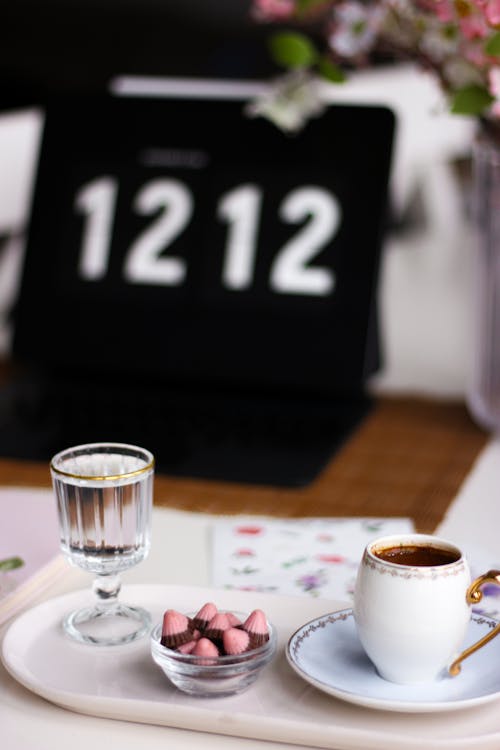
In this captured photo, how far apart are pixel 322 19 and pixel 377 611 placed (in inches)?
64.5

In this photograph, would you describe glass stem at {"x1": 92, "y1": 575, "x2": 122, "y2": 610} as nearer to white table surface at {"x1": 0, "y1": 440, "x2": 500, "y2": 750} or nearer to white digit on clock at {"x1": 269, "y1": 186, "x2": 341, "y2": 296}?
white table surface at {"x1": 0, "y1": 440, "x2": 500, "y2": 750}

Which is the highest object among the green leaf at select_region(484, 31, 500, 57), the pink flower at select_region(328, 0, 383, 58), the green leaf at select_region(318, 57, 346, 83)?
Answer: the pink flower at select_region(328, 0, 383, 58)

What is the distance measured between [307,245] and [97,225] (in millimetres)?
278

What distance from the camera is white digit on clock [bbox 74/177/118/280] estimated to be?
4.74 ft

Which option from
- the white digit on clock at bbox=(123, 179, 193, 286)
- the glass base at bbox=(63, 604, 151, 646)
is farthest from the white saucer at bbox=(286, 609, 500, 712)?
the white digit on clock at bbox=(123, 179, 193, 286)

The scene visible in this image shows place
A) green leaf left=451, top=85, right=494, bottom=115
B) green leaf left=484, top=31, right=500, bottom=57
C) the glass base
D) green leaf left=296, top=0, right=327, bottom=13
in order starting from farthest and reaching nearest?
1. green leaf left=296, top=0, right=327, bottom=13
2. green leaf left=451, top=85, right=494, bottom=115
3. green leaf left=484, top=31, right=500, bottom=57
4. the glass base

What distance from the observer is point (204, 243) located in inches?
55.6

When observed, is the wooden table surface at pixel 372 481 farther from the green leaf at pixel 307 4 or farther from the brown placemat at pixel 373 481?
the green leaf at pixel 307 4

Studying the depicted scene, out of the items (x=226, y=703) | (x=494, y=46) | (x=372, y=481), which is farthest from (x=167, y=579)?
(x=494, y=46)

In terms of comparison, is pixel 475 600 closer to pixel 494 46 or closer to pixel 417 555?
pixel 417 555

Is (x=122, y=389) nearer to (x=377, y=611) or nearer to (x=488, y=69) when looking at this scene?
(x=488, y=69)

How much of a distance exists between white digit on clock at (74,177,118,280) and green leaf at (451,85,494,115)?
52 cm

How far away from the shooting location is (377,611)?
0.64 meters

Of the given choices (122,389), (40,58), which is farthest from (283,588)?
(40,58)
